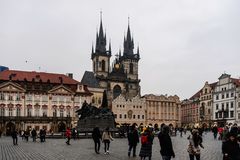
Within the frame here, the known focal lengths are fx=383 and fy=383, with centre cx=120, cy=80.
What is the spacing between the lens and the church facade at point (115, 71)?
106688 mm

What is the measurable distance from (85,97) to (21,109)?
1364cm

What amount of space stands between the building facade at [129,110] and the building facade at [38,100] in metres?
24.8

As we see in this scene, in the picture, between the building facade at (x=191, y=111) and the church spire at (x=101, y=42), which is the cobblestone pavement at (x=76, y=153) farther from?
the church spire at (x=101, y=42)

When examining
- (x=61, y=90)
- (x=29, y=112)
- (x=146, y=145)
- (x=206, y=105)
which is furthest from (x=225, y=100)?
(x=146, y=145)

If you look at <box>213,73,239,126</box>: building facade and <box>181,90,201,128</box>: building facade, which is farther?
<box>181,90,201,128</box>: building facade

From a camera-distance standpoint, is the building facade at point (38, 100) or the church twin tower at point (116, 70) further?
the church twin tower at point (116, 70)

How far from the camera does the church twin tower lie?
107000 millimetres

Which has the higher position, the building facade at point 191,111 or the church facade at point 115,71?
the church facade at point 115,71

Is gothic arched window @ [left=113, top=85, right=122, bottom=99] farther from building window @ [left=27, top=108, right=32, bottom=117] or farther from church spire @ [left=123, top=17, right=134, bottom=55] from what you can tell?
building window @ [left=27, top=108, right=32, bottom=117]

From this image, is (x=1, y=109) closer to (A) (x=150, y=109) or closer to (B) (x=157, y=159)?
(A) (x=150, y=109)

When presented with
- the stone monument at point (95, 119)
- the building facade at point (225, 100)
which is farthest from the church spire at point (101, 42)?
the stone monument at point (95, 119)

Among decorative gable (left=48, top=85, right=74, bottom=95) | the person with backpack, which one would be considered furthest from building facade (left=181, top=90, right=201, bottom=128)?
the person with backpack

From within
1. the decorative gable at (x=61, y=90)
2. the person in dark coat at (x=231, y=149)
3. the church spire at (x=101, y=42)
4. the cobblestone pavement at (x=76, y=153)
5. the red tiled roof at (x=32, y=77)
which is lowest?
the cobblestone pavement at (x=76, y=153)

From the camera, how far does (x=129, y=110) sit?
107250 millimetres
